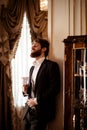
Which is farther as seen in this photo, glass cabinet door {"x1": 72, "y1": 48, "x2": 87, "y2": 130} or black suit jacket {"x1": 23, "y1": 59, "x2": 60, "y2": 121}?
black suit jacket {"x1": 23, "y1": 59, "x2": 60, "y2": 121}

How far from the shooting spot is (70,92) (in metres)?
2.66

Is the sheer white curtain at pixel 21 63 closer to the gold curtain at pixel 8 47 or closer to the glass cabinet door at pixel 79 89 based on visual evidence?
the gold curtain at pixel 8 47

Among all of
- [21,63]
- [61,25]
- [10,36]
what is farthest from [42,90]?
[10,36]

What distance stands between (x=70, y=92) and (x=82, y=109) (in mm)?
216

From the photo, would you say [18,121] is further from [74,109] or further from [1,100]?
[74,109]

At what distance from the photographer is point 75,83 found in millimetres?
2625

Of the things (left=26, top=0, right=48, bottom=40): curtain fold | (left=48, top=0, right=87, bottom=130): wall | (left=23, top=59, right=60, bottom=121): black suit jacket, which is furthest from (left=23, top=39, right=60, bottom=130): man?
(left=26, top=0, right=48, bottom=40): curtain fold

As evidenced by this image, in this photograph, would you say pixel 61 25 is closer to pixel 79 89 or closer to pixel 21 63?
pixel 79 89

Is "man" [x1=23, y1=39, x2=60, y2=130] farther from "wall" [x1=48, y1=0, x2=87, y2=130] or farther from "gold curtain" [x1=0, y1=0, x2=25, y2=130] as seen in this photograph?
"gold curtain" [x1=0, y1=0, x2=25, y2=130]

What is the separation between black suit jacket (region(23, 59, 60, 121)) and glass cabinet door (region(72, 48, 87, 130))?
0.35 metres

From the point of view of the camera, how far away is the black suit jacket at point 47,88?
2.89 metres

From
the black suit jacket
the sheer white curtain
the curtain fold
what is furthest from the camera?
the sheer white curtain

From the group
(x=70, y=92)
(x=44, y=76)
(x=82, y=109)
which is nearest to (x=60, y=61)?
(x=44, y=76)

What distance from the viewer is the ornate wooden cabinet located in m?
2.55
